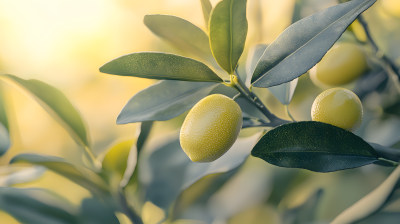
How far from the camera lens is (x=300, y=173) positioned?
91 cm

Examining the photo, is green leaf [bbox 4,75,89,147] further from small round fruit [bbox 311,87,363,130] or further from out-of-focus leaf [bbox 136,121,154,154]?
small round fruit [bbox 311,87,363,130]

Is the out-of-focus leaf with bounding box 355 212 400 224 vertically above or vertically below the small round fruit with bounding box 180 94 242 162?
below

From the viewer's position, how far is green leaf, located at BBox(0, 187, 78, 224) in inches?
27.5

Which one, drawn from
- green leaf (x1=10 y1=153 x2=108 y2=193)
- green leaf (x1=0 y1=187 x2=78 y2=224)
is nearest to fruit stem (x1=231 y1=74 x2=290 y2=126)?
green leaf (x1=10 y1=153 x2=108 y2=193)

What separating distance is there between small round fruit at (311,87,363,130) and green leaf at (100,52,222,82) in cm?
18

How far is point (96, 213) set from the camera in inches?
29.3

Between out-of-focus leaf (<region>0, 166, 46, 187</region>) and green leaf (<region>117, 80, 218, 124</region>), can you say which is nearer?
green leaf (<region>117, 80, 218, 124</region>)

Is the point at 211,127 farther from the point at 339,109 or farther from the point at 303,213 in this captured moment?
the point at 303,213

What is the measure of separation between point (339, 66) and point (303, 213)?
0.33 metres

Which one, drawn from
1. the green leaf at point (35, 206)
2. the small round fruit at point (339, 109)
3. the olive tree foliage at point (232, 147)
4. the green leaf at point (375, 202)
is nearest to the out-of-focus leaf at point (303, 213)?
the olive tree foliage at point (232, 147)

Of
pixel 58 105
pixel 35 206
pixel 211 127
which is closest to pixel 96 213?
pixel 35 206

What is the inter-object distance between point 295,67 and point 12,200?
0.56 meters

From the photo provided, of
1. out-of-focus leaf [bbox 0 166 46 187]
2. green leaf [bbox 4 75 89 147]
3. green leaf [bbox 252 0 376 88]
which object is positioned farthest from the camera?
out-of-focus leaf [bbox 0 166 46 187]

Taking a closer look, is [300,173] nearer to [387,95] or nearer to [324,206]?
[324,206]
